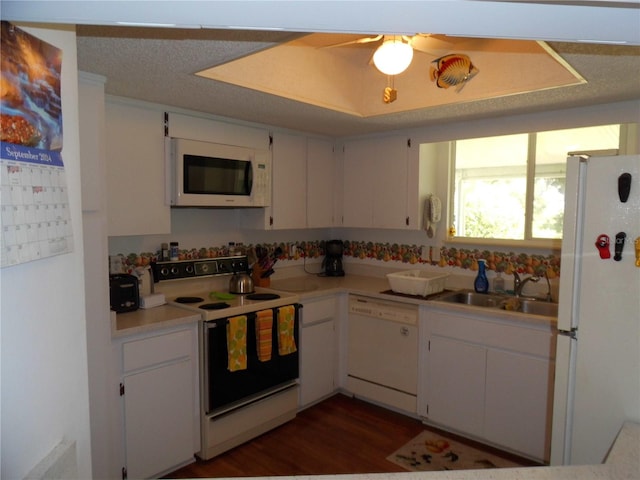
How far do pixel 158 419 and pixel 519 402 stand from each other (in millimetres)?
2072

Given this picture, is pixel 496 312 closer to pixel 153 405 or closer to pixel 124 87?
pixel 153 405

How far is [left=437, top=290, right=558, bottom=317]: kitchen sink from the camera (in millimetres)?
2891

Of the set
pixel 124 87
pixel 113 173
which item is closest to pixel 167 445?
pixel 113 173

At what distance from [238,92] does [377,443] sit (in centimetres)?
228

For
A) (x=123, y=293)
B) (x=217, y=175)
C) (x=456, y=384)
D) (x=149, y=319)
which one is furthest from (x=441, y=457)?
(x=217, y=175)

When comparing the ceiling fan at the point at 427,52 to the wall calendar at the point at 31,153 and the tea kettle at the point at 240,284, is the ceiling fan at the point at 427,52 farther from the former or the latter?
the tea kettle at the point at 240,284

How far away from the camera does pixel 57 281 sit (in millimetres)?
978

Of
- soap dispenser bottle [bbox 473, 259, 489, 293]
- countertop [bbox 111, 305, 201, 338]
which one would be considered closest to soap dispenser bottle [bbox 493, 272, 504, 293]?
soap dispenser bottle [bbox 473, 259, 489, 293]

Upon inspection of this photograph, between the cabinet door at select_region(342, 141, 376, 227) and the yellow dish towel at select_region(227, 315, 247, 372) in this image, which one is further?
the cabinet door at select_region(342, 141, 376, 227)

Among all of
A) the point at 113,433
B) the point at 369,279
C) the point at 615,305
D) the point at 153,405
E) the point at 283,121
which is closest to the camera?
the point at 615,305

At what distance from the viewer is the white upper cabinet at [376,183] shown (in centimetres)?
349

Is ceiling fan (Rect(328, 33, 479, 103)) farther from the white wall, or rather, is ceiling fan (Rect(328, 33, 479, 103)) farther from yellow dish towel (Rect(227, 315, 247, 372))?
yellow dish towel (Rect(227, 315, 247, 372))

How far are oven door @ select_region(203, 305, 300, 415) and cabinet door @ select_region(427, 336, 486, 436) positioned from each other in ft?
3.11

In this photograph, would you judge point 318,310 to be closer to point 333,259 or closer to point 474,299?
point 333,259
